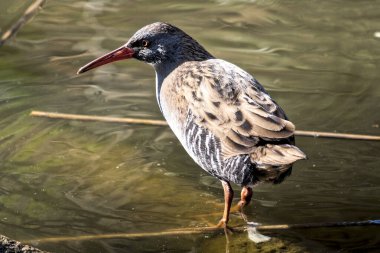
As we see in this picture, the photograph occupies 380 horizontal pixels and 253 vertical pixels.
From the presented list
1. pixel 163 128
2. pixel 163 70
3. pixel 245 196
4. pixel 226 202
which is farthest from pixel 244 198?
pixel 163 128

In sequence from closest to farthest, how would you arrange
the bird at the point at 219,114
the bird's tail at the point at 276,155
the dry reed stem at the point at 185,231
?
the bird's tail at the point at 276,155
the bird at the point at 219,114
the dry reed stem at the point at 185,231

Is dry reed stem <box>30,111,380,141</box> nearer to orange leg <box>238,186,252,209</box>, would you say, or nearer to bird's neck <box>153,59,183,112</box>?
bird's neck <box>153,59,183,112</box>

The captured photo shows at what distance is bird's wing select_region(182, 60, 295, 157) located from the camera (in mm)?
4895

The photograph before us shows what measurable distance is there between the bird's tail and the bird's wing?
6 cm

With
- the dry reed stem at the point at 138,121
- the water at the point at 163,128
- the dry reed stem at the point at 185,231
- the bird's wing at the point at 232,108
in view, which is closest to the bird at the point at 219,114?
the bird's wing at the point at 232,108

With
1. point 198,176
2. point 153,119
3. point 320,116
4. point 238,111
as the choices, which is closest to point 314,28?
point 320,116

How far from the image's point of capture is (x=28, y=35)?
28.6 feet

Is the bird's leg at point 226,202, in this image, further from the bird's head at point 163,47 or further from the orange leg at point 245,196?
the bird's head at point 163,47

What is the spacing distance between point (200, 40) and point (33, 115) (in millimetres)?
2213

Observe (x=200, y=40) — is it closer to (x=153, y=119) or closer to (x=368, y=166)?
(x=153, y=119)

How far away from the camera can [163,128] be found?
→ 22.0 ft

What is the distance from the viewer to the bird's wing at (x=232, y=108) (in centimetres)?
489

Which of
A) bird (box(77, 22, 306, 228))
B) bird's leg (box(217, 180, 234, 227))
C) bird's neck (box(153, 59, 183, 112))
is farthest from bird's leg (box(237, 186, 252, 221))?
bird's neck (box(153, 59, 183, 112))

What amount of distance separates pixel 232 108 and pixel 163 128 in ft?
5.55
